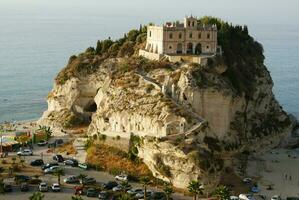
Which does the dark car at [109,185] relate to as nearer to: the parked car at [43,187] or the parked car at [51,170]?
the parked car at [43,187]

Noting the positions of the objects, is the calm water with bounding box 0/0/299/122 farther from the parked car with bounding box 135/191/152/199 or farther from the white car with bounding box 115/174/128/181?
the parked car with bounding box 135/191/152/199

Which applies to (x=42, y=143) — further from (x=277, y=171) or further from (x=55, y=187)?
(x=277, y=171)

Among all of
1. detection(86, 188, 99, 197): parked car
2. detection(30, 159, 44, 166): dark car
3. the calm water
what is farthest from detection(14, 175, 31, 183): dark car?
the calm water

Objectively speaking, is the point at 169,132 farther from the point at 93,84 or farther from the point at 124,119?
the point at 93,84

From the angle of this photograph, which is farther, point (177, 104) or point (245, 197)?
point (177, 104)

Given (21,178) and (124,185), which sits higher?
(124,185)

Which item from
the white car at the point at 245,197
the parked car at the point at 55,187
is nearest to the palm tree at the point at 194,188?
the white car at the point at 245,197

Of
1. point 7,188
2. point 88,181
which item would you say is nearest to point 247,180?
point 88,181
